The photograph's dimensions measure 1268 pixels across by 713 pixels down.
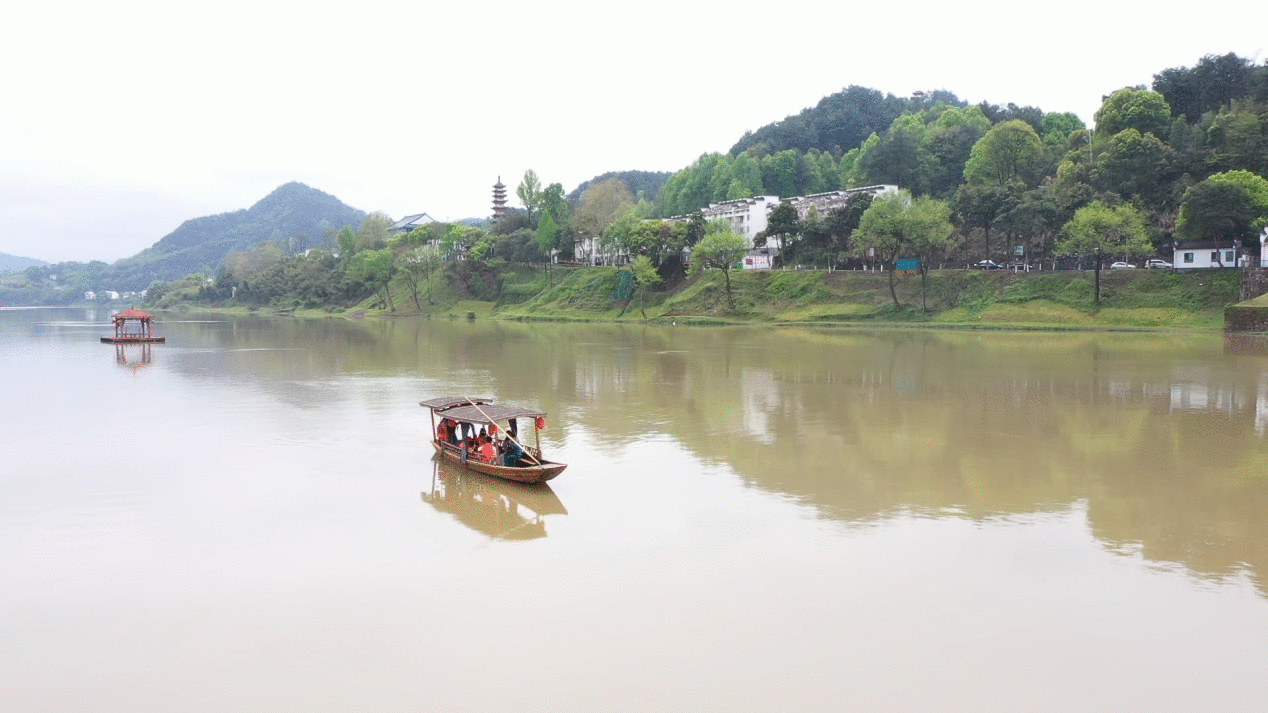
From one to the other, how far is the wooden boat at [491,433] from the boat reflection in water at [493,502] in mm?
204

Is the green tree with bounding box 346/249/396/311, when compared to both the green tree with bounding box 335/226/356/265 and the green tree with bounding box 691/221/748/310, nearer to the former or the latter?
the green tree with bounding box 335/226/356/265

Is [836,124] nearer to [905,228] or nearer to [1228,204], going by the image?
[905,228]

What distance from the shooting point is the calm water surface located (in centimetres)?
905

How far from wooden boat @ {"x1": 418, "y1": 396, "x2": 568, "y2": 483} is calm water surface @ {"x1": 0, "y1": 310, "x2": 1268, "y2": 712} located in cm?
41

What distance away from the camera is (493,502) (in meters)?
15.9

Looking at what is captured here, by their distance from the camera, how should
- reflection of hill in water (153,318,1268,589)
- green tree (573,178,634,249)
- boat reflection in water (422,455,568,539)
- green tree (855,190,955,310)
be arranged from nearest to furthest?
boat reflection in water (422,455,568,539) → reflection of hill in water (153,318,1268,589) → green tree (855,190,955,310) → green tree (573,178,634,249)

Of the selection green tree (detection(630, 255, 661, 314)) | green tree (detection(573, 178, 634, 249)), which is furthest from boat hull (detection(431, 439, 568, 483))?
green tree (detection(573, 178, 634, 249))

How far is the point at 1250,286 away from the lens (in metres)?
48.8

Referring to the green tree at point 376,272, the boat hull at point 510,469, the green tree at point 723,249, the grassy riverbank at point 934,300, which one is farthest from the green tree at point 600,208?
the boat hull at point 510,469

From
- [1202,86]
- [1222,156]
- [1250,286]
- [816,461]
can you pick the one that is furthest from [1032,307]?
[816,461]

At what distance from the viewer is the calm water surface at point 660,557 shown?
29.7 feet

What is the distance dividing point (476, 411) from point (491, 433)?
69 centimetres

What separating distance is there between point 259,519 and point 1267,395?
89.1 ft

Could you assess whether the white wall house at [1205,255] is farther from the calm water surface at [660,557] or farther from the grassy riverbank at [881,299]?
the calm water surface at [660,557]
